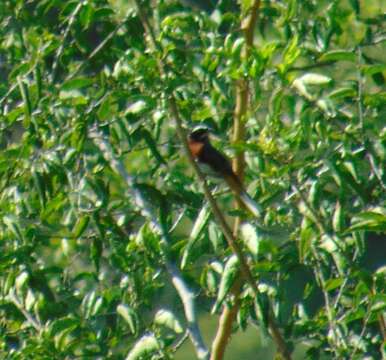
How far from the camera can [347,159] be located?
299 cm

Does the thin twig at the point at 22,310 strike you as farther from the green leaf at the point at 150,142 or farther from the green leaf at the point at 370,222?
the green leaf at the point at 370,222

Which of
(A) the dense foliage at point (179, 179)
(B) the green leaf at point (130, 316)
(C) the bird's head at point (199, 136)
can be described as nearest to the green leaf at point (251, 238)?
(A) the dense foliage at point (179, 179)

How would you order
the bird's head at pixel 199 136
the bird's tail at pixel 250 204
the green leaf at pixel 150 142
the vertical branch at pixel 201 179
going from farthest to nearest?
1. the bird's head at pixel 199 136
2. the green leaf at pixel 150 142
3. the bird's tail at pixel 250 204
4. the vertical branch at pixel 201 179

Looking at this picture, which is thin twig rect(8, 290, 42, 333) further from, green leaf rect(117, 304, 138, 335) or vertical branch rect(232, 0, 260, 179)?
vertical branch rect(232, 0, 260, 179)

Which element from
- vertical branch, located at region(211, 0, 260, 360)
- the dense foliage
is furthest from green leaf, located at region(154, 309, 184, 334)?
vertical branch, located at region(211, 0, 260, 360)

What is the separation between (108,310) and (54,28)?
107 cm

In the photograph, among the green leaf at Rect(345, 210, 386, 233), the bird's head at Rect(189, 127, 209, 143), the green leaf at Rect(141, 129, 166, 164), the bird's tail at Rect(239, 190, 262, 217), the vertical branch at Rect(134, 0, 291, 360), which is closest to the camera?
the green leaf at Rect(345, 210, 386, 233)

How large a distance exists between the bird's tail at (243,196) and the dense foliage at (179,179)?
0.11 feet

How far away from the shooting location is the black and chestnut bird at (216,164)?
3266mm

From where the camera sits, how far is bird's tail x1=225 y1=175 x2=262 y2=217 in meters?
3.19

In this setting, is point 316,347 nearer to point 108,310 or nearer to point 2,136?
point 108,310

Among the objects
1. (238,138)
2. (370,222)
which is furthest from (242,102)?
(370,222)

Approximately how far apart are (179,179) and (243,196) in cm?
24

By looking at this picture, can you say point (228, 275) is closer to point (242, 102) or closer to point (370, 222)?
point (370, 222)
